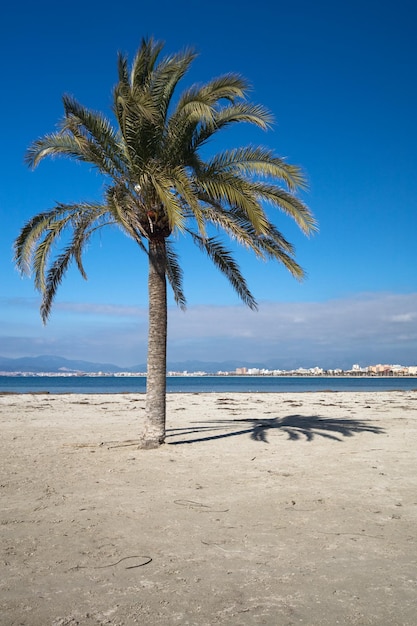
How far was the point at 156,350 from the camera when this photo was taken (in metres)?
11.4

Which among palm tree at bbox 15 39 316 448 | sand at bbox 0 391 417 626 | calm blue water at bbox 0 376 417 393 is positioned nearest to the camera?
sand at bbox 0 391 417 626

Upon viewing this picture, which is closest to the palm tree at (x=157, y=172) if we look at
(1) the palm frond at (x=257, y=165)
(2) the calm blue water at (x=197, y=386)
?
(1) the palm frond at (x=257, y=165)

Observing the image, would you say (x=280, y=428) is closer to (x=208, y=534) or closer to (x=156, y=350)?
(x=156, y=350)

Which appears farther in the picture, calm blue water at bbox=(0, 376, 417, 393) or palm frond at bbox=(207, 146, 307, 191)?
calm blue water at bbox=(0, 376, 417, 393)

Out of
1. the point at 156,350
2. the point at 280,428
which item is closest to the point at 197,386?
the point at 280,428

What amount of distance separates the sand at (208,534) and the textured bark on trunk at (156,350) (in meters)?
0.49

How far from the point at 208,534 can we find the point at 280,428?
9909 mm

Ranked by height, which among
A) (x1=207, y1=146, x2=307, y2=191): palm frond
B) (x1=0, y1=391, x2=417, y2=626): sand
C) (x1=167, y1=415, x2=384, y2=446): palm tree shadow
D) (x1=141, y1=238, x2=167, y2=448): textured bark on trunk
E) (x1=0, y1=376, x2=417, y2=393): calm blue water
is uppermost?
(x1=207, y1=146, x2=307, y2=191): palm frond

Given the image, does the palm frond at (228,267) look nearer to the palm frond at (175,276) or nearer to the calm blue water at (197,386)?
the palm frond at (175,276)

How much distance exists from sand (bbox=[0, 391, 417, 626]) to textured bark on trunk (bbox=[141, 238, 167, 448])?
0.49 meters

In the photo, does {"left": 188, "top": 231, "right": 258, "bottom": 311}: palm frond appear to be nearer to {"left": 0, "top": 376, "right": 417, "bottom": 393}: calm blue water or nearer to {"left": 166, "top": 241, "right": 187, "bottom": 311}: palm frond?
{"left": 166, "top": 241, "right": 187, "bottom": 311}: palm frond

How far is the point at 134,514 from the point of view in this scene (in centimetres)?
640

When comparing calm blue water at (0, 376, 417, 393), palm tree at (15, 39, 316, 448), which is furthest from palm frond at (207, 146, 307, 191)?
calm blue water at (0, 376, 417, 393)

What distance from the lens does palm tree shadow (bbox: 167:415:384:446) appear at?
1344 cm
